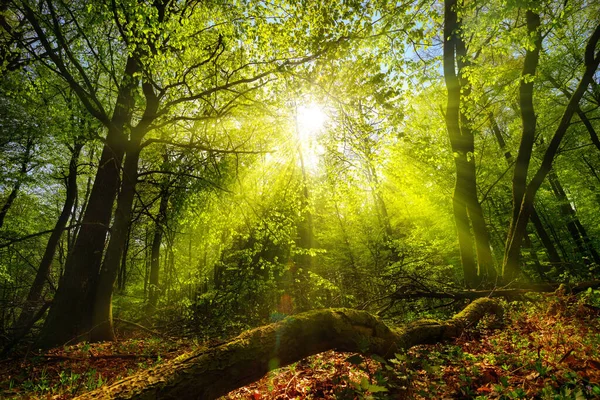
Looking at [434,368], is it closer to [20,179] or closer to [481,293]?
[481,293]

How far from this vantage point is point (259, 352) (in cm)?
272

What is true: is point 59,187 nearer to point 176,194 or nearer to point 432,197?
point 176,194

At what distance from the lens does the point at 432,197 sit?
16016mm

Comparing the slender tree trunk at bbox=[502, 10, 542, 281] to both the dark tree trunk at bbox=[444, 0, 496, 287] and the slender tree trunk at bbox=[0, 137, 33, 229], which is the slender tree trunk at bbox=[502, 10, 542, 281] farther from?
the slender tree trunk at bbox=[0, 137, 33, 229]

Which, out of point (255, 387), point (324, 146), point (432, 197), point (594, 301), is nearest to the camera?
point (255, 387)

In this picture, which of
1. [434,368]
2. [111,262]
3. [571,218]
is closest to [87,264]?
[111,262]

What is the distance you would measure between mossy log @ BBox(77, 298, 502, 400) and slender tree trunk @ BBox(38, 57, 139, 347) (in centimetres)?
490

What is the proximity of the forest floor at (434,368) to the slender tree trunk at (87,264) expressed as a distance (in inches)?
57.4

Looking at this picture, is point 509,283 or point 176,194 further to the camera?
point 176,194

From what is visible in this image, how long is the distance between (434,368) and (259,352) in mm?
1541

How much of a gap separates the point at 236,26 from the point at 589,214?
22.4 meters

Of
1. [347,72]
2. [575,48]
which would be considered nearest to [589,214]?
[575,48]

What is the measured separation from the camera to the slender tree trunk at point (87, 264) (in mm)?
6590

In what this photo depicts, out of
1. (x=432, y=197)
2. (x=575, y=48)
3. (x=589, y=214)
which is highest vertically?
(x=575, y=48)
